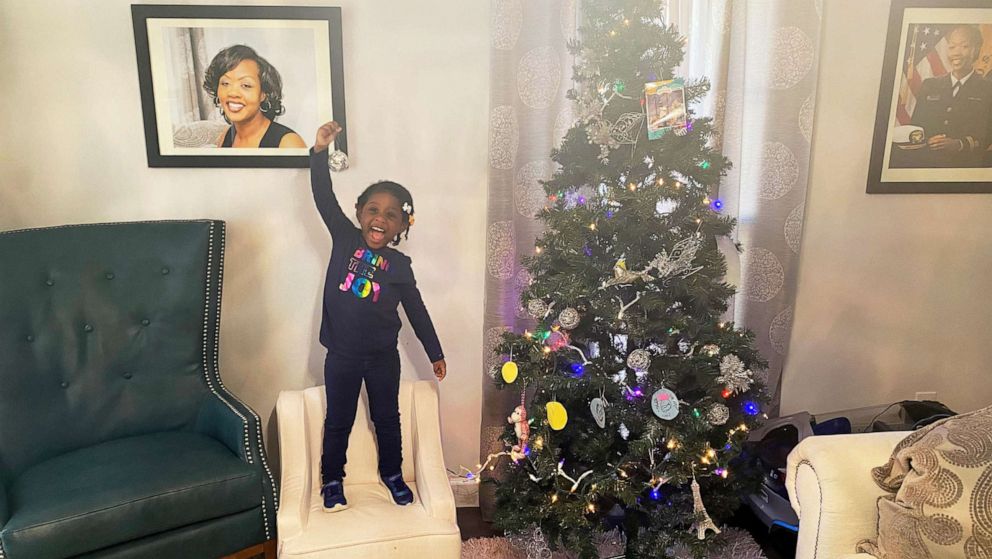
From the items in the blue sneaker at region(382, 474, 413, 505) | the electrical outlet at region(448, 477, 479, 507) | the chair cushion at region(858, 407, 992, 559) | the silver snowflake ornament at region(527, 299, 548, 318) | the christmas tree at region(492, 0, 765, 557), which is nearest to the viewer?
the chair cushion at region(858, 407, 992, 559)

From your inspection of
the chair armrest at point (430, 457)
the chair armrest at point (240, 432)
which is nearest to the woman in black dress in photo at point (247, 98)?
the chair armrest at point (240, 432)

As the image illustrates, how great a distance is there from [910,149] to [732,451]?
4.49ft

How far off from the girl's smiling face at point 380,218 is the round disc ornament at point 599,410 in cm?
76

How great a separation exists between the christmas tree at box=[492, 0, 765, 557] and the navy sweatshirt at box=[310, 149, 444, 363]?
1.21ft

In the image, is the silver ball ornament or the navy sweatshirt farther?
the silver ball ornament

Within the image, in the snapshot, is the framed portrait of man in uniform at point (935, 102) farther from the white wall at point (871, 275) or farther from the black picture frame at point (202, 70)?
the black picture frame at point (202, 70)

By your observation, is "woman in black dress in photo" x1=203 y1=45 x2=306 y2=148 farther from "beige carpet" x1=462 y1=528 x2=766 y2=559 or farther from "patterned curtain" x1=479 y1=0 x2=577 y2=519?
"beige carpet" x1=462 y1=528 x2=766 y2=559

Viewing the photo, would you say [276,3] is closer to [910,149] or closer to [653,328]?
[653,328]

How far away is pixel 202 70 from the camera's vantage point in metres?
2.15

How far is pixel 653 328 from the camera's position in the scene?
A: 5.92ft

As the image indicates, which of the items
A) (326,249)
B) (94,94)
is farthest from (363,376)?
(94,94)

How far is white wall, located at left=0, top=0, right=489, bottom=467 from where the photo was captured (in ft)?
6.97

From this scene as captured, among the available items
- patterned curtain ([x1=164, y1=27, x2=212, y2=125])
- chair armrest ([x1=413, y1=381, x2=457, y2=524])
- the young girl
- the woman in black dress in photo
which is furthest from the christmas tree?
patterned curtain ([x1=164, y1=27, x2=212, y2=125])

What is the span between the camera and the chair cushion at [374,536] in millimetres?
1779
